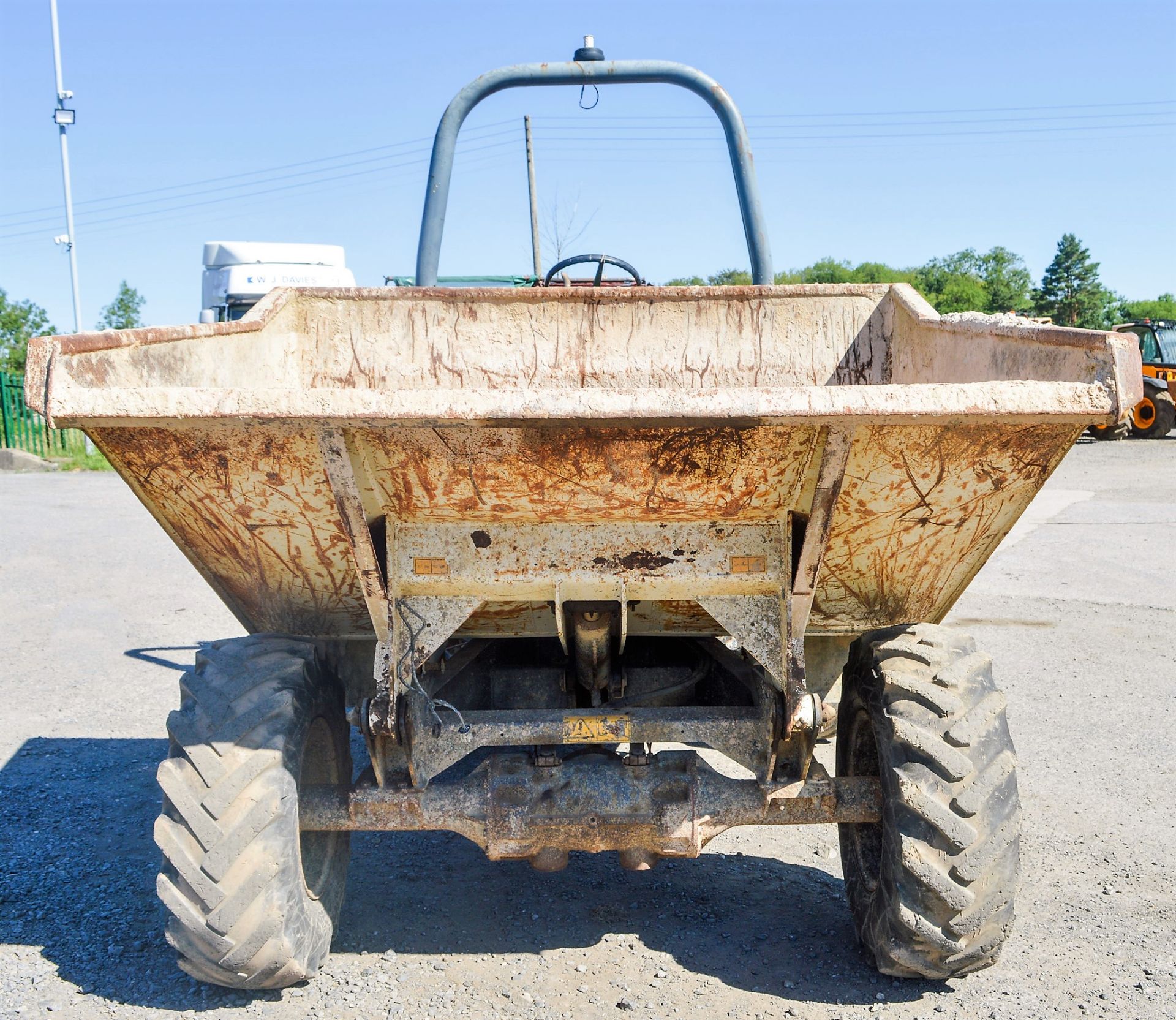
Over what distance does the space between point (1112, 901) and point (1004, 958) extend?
0.57m

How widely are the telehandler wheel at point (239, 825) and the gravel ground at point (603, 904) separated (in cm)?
25

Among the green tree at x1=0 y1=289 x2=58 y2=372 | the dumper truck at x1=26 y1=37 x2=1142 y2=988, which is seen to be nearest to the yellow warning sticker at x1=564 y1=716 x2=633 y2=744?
the dumper truck at x1=26 y1=37 x2=1142 y2=988

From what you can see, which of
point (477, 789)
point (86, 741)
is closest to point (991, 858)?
point (477, 789)

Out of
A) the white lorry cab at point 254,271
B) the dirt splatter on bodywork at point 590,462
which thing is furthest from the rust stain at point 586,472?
the white lorry cab at point 254,271

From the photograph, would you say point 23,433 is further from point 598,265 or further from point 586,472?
point 586,472

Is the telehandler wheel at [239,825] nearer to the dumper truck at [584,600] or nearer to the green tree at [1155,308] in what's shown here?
the dumper truck at [584,600]

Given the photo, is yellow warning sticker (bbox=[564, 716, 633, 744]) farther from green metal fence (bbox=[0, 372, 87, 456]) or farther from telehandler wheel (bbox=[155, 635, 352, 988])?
green metal fence (bbox=[0, 372, 87, 456])

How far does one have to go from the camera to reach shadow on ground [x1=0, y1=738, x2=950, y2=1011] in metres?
2.87

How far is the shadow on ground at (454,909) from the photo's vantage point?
2.87m

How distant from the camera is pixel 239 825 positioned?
8.25 ft

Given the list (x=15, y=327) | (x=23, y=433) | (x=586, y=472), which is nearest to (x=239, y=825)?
(x=586, y=472)

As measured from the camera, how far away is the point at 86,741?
483 cm

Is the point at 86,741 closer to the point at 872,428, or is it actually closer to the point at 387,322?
the point at 387,322

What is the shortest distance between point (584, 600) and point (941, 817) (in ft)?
3.37
